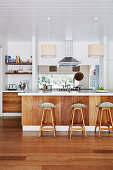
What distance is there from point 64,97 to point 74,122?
63cm

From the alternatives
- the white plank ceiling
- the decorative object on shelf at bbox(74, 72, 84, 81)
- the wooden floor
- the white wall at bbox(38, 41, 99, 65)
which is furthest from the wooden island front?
the decorative object on shelf at bbox(74, 72, 84, 81)

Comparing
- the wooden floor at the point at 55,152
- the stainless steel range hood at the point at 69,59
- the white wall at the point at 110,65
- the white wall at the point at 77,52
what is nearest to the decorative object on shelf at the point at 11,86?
the white wall at the point at 77,52

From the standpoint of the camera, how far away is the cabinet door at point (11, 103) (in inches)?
253

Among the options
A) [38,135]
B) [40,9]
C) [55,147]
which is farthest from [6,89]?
[55,147]

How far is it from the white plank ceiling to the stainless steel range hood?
0.32m

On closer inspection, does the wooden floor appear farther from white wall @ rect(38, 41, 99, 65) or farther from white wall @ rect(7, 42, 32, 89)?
white wall @ rect(38, 41, 99, 65)

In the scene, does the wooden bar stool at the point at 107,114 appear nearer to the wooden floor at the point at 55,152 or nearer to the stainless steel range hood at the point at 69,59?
the wooden floor at the point at 55,152

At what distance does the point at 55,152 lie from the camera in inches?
122

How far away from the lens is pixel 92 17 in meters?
4.59

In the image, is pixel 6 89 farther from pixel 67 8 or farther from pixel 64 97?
pixel 67 8

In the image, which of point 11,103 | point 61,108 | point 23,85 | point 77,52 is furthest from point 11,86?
point 61,108

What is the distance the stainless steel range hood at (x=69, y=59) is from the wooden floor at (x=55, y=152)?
9.77 ft

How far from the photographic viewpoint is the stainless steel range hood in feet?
21.7

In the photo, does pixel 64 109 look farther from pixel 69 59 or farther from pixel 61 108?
pixel 69 59
